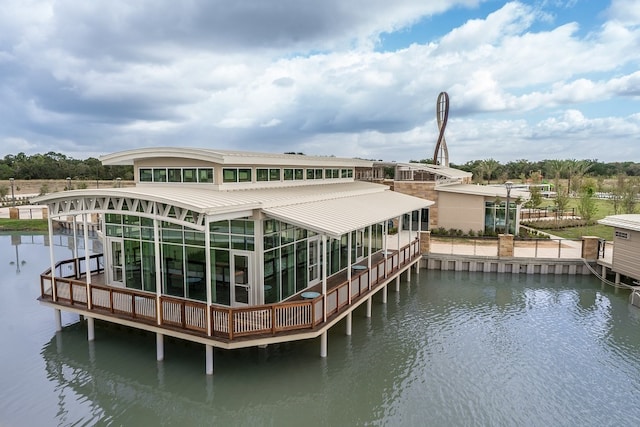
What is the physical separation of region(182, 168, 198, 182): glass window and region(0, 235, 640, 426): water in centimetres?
525

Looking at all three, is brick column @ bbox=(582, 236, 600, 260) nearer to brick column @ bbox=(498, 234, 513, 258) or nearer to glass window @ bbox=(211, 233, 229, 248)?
brick column @ bbox=(498, 234, 513, 258)

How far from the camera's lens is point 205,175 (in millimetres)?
13984

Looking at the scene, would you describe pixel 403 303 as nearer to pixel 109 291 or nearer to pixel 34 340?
pixel 109 291

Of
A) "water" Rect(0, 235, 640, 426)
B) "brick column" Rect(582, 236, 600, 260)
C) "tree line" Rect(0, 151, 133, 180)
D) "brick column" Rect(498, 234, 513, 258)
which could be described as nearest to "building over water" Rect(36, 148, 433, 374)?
"water" Rect(0, 235, 640, 426)

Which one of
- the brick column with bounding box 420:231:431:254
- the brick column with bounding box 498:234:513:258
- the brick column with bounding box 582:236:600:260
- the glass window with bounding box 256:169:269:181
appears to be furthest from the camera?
the brick column with bounding box 420:231:431:254

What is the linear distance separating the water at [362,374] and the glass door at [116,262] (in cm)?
166

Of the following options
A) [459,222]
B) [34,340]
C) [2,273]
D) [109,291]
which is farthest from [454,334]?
[2,273]

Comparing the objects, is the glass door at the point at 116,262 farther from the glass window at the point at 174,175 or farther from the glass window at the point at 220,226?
the glass window at the point at 220,226

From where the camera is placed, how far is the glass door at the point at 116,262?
14.7 m

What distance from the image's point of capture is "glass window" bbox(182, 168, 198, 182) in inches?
558

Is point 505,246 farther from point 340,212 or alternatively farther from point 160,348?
point 160,348

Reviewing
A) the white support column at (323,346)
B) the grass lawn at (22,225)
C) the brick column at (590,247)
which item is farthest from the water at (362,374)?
the grass lawn at (22,225)

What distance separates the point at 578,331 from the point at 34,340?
59.7ft

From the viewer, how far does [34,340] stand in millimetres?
13680
